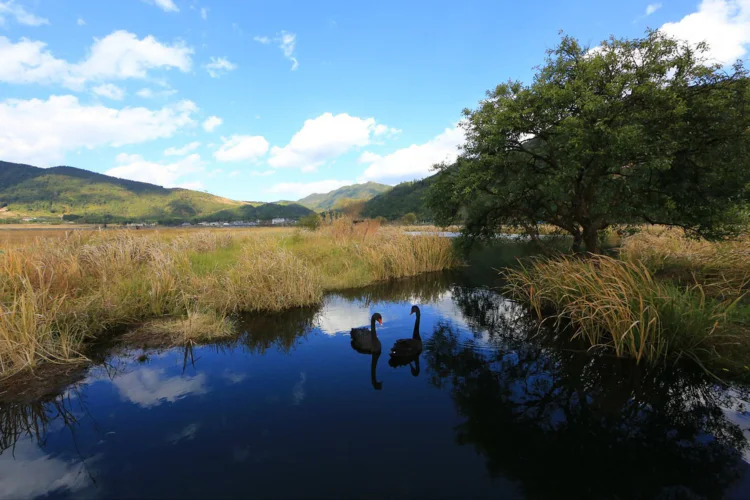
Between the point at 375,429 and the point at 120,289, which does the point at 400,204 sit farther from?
the point at 375,429

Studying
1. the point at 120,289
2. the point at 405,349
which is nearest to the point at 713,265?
the point at 405,349

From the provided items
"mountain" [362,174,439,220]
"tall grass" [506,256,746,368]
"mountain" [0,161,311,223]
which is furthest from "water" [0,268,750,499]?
"mountain" [0,161,311,223]

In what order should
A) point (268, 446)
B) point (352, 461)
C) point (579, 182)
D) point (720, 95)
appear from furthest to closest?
point (579, 182)
point (720, 95)
point (268, 446)
point (352, 461)

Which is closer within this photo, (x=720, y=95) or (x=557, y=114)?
(x=720, y=95)

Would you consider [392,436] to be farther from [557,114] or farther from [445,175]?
[445,175]

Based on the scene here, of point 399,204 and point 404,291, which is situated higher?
point 399,204

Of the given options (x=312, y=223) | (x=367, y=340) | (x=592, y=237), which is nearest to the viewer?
(x=367, y=340)

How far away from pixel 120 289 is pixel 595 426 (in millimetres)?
13265

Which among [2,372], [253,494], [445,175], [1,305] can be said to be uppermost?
[445,175]

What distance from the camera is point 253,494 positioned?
154 inches

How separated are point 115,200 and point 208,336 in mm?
198682

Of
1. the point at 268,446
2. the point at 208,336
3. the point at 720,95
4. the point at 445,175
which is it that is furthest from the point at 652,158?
the point at 208,336

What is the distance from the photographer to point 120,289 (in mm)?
9844

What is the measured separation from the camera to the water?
4.05 m
